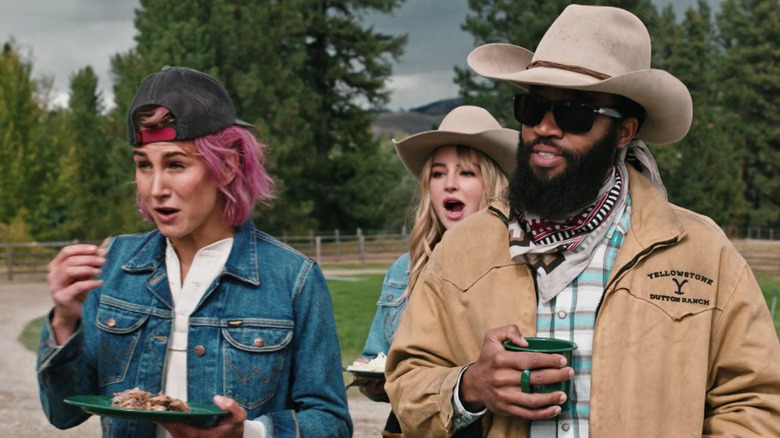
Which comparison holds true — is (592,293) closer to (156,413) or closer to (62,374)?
(156,413)

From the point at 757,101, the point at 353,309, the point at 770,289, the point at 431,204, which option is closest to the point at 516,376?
the point at 431,204

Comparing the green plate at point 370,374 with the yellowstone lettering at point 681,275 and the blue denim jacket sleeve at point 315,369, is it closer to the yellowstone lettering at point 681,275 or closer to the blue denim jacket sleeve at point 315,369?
the blue denim jacket sleeve at point 315,369

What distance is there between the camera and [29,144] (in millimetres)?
39844

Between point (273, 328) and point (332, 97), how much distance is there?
4783cm

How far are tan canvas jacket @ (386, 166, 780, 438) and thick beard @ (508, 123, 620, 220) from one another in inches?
5.4

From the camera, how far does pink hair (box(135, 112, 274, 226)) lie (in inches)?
130

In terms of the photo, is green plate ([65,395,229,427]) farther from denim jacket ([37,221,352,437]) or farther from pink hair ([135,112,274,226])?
pink hair ([135,112,274,226])

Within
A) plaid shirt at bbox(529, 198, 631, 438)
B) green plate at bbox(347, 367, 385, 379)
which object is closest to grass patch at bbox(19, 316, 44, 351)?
green plate at bbox(347, 367, 385, 379)

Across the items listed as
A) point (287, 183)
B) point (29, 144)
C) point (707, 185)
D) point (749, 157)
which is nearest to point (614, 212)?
point (29, 144)

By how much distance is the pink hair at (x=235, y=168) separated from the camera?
329 centimetres

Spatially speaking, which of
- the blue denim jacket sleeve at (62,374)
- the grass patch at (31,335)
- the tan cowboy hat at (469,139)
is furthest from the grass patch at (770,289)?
the blue denim jacket sleeve at (62,374)

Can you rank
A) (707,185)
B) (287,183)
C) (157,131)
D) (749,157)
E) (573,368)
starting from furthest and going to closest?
(749,157) < (707,185) < (287,183) < (157,131) < (573,368)

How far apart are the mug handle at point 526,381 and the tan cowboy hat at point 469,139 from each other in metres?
2.45

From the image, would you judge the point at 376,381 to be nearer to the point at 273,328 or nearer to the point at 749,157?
the point at 273,328
